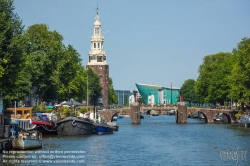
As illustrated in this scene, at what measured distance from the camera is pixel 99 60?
192 m

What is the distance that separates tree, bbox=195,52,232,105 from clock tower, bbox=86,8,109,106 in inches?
1698

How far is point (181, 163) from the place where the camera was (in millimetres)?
51875

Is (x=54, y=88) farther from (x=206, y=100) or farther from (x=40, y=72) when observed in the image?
(x=206, y=100)

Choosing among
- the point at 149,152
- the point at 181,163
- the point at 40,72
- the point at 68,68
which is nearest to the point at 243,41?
the point at 68,68

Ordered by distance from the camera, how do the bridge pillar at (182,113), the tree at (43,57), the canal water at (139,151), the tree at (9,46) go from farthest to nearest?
the bridge pillar at (182,113), the tree at (43,57), the tree at (9,46), the canal water at (139,151)

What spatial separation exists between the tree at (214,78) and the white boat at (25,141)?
72570 millimetres

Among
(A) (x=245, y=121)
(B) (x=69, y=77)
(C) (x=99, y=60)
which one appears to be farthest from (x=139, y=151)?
(C) (x=99, y=60)

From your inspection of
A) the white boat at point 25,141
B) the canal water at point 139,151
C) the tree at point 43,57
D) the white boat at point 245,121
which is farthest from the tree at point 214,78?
the white boat at point 25,141

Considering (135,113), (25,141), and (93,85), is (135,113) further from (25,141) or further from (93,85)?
(25,141)

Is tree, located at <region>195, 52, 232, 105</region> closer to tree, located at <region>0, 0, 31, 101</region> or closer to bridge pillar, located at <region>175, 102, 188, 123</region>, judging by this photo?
bridge pillar, located at <region>175, 102, 188, 123</region>

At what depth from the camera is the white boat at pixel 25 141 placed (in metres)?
54.1

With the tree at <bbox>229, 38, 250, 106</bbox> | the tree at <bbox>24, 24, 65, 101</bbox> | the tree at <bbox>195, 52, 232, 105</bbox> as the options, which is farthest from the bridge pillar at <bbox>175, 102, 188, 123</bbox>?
the tree at <bbox>24, 24, 65, 101</bbox>

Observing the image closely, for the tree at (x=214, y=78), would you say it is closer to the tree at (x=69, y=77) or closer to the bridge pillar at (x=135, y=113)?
the bridge pillar at (x=135, y=113)

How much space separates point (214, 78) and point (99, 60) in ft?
209
